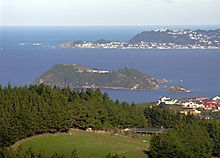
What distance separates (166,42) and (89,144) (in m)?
A: 126

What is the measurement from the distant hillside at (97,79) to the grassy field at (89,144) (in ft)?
152

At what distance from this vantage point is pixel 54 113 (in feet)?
71.2

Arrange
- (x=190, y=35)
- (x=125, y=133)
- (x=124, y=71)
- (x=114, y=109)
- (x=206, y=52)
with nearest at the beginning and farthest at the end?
(x=125, y=133) → (x=114, y=109) → (x=124, y=71) → (x=206, y=52) → (x=190, y=35)

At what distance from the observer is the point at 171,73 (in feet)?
279

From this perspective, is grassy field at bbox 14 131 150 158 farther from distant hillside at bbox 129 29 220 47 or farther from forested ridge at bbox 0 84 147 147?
distant hillside at bbox 129 29 220 47

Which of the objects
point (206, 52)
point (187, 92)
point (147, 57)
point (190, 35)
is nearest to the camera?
point (187, 92)

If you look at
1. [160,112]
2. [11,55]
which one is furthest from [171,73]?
[160,112]

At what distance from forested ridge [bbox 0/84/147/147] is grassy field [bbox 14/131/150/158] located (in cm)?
51

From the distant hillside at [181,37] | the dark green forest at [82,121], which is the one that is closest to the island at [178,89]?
the dark green forest at [82,121]

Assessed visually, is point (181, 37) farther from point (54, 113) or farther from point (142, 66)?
point (54, 113)

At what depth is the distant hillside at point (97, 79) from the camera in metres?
68.6

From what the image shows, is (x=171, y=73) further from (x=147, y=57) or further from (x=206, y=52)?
(x=206, y=52)

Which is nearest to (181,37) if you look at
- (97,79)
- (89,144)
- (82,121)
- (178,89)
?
(97,79)

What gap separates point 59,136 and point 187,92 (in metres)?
46.0
